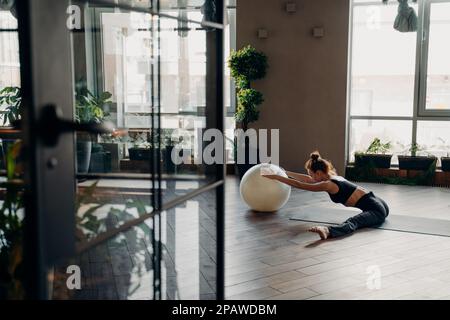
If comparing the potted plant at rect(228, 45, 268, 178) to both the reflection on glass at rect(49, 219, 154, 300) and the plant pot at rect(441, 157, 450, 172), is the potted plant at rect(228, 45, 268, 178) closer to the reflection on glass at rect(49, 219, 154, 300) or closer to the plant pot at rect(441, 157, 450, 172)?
the plant pot at rect(441, 157, 450, 172)

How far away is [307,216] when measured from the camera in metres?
4.99

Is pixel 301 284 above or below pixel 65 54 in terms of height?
below

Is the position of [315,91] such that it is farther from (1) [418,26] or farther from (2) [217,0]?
(2) [217,0]

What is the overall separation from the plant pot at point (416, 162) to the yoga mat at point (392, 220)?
2306 mm

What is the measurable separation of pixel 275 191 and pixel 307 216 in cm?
38

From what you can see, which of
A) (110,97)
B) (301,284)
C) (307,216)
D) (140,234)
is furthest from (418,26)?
(140,234)

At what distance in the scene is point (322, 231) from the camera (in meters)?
4.27

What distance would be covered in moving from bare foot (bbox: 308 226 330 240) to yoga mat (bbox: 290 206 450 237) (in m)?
0.44

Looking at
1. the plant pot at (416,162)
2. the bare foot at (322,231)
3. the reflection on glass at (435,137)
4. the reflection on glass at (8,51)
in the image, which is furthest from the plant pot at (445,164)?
the reflection on glass at (8,51)

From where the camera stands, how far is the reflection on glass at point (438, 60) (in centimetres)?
721

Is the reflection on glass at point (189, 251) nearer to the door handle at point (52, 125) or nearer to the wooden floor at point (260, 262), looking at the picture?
the wooden floor at point (260, 262)

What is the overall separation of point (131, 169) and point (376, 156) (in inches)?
226

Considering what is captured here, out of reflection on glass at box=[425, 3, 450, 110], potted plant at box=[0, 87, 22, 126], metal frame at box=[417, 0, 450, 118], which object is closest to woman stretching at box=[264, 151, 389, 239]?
metal frame at box=[417, 0, 450, 118]
